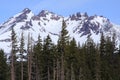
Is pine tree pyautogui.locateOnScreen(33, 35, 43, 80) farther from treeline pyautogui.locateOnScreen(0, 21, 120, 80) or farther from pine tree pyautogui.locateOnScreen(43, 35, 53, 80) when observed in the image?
pine tree pyautogui.locateOnScreen(43, 35, 53, 80)

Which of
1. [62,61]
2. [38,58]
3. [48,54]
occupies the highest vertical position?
[48,54]

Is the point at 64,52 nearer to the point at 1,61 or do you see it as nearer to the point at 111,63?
the point at 1,61

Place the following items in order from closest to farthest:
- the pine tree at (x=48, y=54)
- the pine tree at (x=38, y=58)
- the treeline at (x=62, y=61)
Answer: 1. the treeline at (x=62, y=61)
2. the pine tree at (x=38, y=58)
3. the pine tree at (x=48, y=54)

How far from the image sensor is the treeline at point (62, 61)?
76.3 m

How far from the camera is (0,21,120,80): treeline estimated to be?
76325 mm

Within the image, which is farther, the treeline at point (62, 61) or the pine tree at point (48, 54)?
the pine tree at point (48, 54)

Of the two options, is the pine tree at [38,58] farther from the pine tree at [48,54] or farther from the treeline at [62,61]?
the pine tree at [48,54]

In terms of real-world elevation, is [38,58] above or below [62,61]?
above

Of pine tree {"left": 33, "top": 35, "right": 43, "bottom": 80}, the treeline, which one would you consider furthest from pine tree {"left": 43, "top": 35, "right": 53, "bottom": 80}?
pine tree {"left": 33, "top": 35, "right": 43, "bottom": 80}

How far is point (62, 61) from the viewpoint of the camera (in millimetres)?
76500

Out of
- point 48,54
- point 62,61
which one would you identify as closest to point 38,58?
point 48,54

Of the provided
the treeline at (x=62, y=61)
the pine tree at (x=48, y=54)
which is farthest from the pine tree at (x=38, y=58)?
the pine tree at (x=48, y=54)

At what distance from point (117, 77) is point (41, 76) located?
1943 centimetres

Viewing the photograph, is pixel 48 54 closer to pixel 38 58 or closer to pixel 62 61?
pixel 38 58
